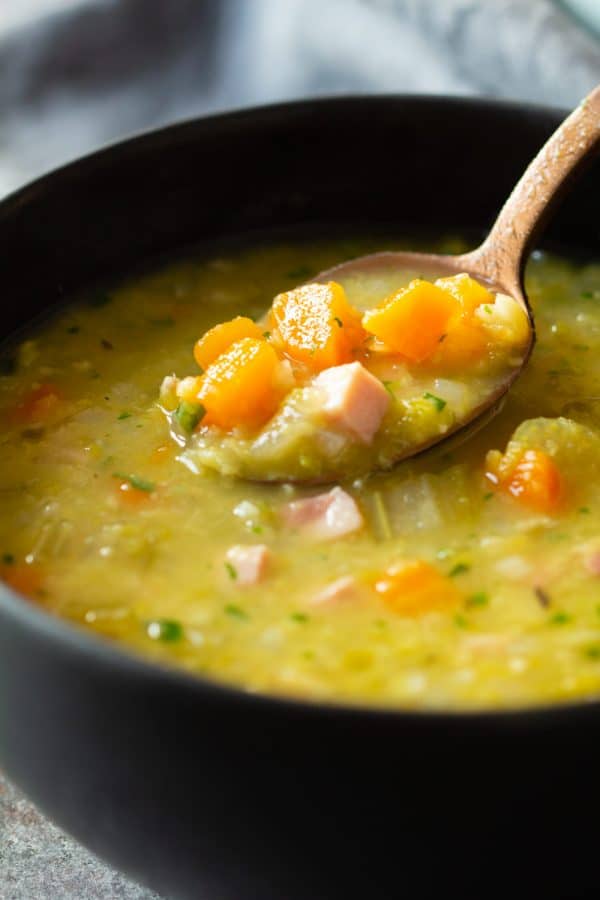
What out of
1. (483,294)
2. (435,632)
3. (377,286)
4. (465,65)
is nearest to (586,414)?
(483,294)

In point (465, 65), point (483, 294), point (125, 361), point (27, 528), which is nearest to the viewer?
point (27, 528)

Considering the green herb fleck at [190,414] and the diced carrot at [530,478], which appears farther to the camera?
the green herb fleck at [190,414]

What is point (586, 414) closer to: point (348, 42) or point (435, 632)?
point (435, 632)

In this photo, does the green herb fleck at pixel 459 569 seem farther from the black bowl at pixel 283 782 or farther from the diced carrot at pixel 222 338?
the diced carrot at pixel 222 338

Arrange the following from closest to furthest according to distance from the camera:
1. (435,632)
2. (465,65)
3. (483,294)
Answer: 1. (435,632)
2. (483,294)
3. (465,65)

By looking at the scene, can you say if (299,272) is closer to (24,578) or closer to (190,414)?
(190,414)

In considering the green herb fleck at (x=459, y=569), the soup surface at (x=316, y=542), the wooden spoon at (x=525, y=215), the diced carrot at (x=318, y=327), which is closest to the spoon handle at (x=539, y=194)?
the wooden spoon at (x=525, y=215)
